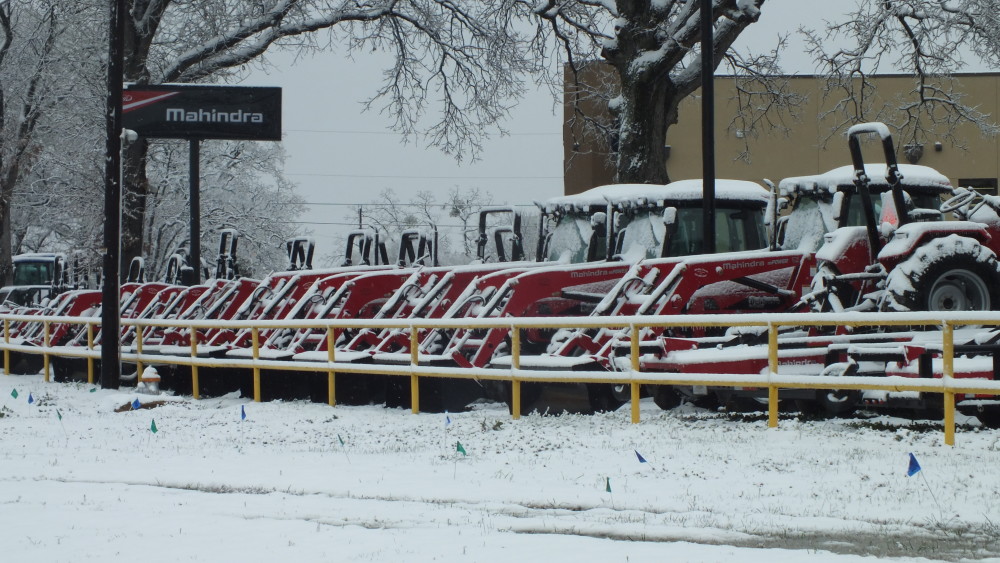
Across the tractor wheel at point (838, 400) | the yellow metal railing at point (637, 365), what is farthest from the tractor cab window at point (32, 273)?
the tractor wheel at point (838, 400)

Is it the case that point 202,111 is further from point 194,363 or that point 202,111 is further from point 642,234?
point 642,234

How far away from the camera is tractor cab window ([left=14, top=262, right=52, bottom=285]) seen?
40781 millimetres

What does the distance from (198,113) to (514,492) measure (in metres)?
16.7

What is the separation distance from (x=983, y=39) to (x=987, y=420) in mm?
18851

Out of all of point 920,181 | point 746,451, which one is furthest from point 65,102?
point 746,451

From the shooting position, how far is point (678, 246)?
16828mm

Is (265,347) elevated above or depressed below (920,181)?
below

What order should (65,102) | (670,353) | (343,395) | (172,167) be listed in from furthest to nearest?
(172,167)
(65,102)
(343,395)
(670,353)

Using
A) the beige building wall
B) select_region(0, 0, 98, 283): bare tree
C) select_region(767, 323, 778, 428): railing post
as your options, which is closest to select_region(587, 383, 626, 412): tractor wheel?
select_region(767, 323, 778, 428): railing post

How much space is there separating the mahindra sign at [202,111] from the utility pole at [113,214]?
10.6 ft

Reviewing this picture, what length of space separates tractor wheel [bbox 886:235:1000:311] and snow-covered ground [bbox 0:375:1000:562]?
157 centimetres

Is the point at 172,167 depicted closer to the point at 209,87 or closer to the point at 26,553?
the point at 209,87

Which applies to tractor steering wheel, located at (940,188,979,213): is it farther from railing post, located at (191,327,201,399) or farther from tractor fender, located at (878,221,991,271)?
railing post, located at (191,327,201,399)

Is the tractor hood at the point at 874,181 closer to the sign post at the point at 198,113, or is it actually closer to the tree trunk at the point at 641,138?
the tree trunk at the point at 641,138
